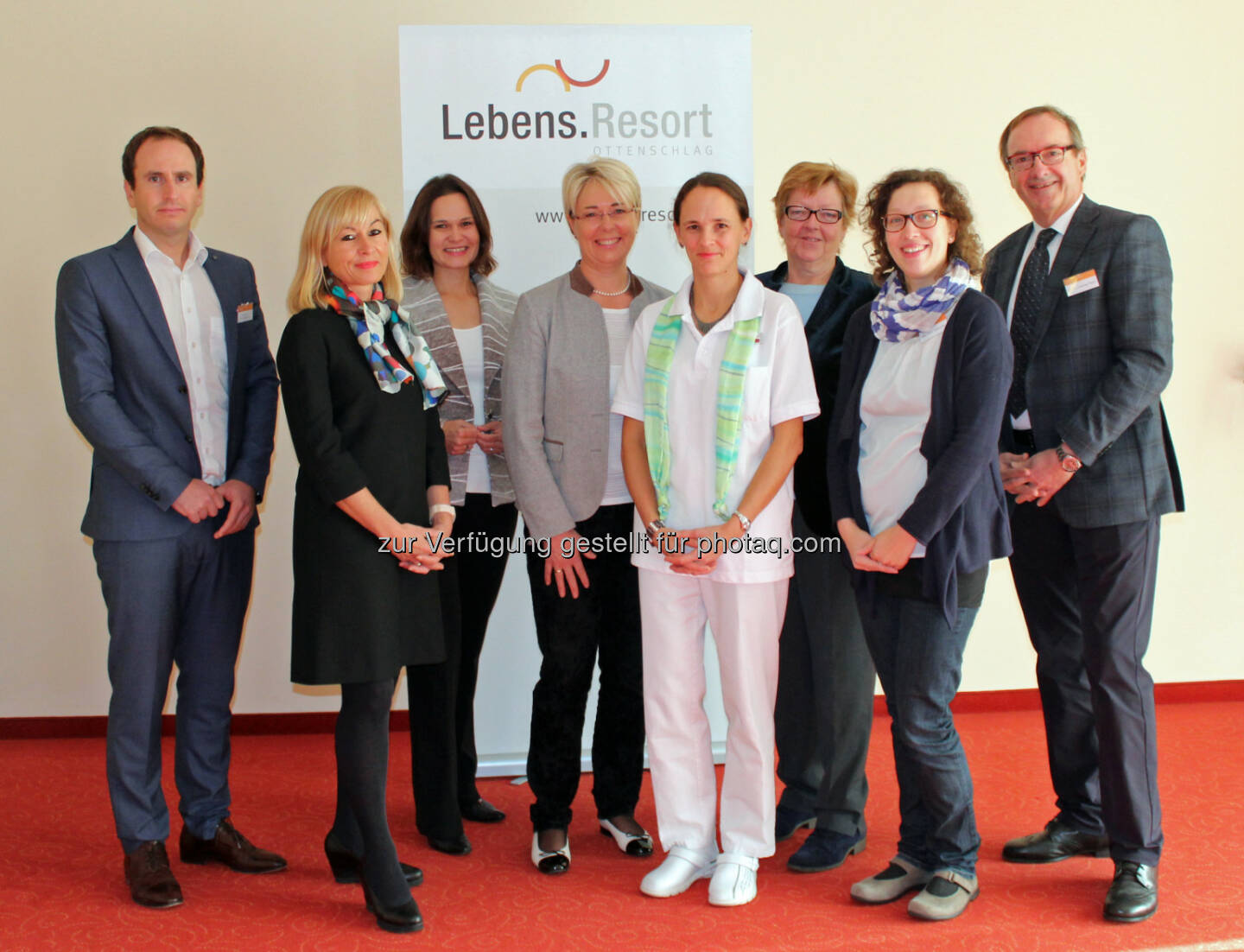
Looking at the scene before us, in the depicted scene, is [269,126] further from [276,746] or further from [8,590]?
[276,746]

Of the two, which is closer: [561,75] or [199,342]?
[199,342]

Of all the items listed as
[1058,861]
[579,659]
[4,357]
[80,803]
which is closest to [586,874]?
[579,659]

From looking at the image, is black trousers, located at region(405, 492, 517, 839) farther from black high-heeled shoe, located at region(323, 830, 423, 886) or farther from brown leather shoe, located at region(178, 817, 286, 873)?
brown leather shoe, located at region(178, 817, 286, 873)

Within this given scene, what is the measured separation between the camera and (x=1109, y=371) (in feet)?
7.94

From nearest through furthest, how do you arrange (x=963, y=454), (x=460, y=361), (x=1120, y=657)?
(x=963, y=454) < (x=1120, y=657) < (x=460, y=361)

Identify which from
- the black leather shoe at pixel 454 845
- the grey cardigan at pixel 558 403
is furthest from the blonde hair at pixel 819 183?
the black leather shoe at pixel 454 845

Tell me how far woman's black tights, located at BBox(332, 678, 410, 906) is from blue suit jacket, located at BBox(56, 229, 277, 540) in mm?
756

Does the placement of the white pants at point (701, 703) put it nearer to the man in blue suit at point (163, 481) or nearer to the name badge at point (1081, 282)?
the name badge at point (1081, 282)

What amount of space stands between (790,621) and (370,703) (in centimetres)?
120

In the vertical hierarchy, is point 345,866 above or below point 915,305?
below

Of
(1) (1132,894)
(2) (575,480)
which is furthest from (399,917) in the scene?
(1) (1132,894)

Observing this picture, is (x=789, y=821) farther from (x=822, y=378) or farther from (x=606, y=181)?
(x=606, y=181)

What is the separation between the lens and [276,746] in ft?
13.0

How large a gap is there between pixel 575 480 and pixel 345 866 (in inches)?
Result: 46.3
